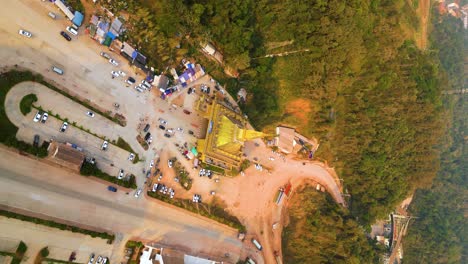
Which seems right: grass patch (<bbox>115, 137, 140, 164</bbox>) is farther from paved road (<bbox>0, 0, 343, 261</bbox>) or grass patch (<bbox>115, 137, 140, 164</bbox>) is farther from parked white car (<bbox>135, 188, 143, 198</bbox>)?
parked white car (<bbox>135, 188, 143, 198</bbox>)

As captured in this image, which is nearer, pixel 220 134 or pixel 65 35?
pixel 65 35

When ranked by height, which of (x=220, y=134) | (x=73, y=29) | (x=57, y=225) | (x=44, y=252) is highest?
(x=73, y=29)

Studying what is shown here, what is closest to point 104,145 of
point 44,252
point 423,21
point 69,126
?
point 69,126

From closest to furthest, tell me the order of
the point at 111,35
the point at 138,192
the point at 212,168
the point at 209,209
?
the point at 111,35 → the point at 138,192 → the point at 209,209 → the point at 212,168

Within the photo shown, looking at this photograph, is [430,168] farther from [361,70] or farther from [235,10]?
[235,10]

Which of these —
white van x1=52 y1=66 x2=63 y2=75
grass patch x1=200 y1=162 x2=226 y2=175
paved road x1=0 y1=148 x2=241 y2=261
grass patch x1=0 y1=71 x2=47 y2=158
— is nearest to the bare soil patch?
grass patch x1=200 y1=162 x2=226 y2=175

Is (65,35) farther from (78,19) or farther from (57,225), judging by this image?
(57,225)
